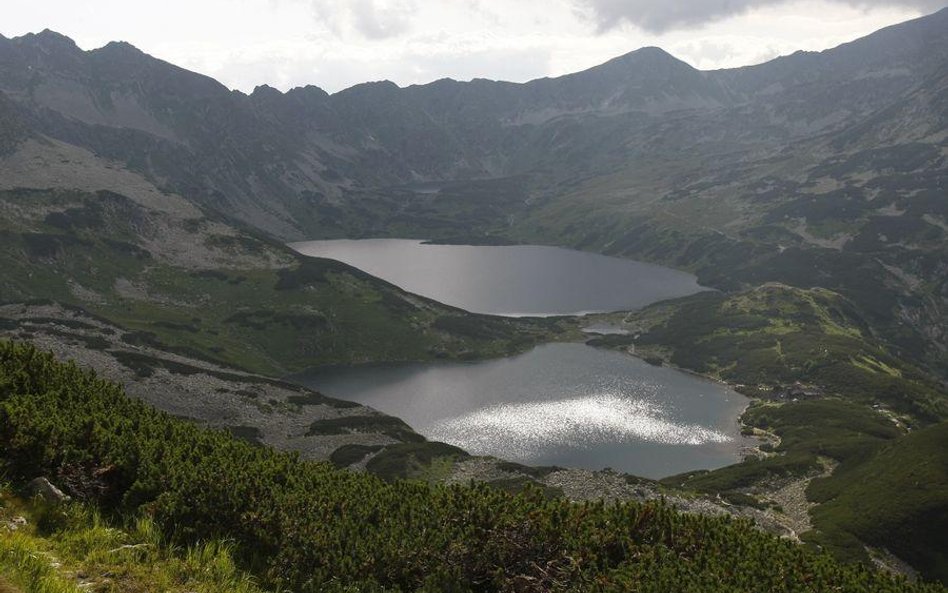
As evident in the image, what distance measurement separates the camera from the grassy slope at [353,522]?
19.8 m

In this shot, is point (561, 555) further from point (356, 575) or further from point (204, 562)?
point (204, 562)

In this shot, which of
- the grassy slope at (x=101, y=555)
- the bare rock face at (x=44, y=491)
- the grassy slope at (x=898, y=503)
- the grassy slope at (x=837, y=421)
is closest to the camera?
the grassy slope at (x=101, y=555)

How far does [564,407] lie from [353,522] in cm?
12721

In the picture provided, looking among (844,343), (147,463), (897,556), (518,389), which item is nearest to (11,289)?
(518,389)

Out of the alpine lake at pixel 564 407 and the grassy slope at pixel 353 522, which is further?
the alpine lake at pixel 564 407

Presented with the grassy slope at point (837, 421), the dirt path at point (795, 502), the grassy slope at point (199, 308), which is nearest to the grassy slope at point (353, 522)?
the grassy slope at point (837, 421)

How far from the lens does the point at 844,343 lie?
186 metres

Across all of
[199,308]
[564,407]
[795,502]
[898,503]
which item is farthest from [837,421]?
[199,308]

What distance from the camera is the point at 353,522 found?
23219mm

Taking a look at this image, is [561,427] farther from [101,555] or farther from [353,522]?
[101,555]

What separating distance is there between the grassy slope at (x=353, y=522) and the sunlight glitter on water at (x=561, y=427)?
304 ft

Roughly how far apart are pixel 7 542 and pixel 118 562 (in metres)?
3.00

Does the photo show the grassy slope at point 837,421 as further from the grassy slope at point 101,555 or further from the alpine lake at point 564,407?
the grassy slope at point 101,555

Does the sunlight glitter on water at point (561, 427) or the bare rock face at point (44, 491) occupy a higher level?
the bare rock face at point (44, 491)
